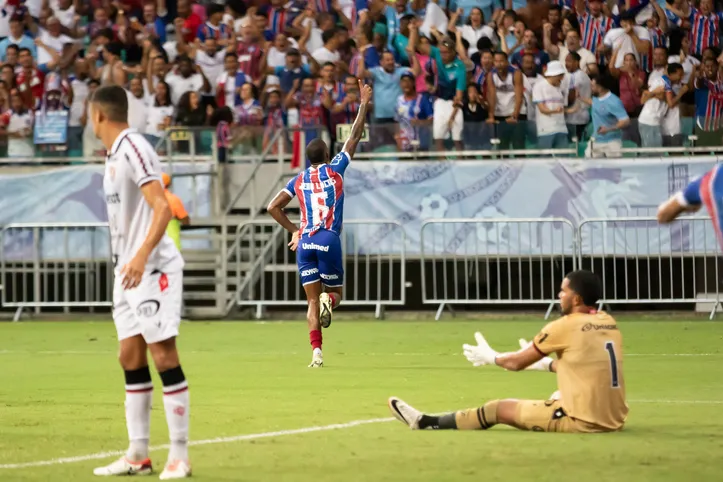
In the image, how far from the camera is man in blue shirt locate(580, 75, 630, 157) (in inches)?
899

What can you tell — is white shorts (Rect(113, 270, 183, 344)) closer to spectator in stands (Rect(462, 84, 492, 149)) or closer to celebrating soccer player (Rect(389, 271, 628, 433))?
celebrating soccer player (Rect(389, 271, 628, 433))

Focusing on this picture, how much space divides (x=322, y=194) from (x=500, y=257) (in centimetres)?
770

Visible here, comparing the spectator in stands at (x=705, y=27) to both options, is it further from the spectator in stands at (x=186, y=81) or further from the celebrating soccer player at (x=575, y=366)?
the celebrating soccer player at (x=575, y=366)

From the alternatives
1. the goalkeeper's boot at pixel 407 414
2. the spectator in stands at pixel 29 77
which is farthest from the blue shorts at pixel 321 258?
the spectator in stands at pixel 29 77

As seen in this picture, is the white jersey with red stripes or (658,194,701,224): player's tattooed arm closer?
(658,194,701,224): player's tattooed arm

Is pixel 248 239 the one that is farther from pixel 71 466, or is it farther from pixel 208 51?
pixel 71 466

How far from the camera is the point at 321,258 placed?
16.1 metres

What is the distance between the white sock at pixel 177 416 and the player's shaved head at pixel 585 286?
273cm

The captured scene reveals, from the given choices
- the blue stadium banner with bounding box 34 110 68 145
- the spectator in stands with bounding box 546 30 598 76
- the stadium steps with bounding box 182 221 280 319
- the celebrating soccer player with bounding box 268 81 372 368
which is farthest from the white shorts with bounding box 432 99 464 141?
the celebrating soccer player with bounding box 268 81 372 368

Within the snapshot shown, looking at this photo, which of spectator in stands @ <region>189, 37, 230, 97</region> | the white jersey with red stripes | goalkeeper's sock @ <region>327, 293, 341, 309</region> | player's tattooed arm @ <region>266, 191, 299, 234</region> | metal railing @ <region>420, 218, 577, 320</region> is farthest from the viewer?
spectator in stands @ <region>189, 37, 230, 97</region>

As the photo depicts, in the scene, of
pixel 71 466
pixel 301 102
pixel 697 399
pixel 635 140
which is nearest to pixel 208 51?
pixel 301 102

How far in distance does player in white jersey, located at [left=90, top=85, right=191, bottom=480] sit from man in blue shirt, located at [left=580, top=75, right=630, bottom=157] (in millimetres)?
15415

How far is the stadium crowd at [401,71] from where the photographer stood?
23.1 m

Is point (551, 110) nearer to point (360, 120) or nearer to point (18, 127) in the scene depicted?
point (360, 120)
